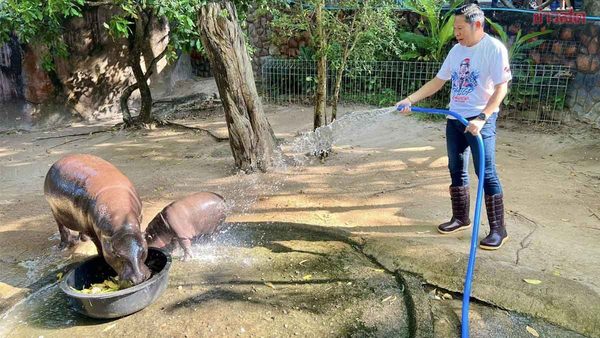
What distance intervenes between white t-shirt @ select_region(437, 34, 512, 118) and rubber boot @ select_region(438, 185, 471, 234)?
71 centimetres

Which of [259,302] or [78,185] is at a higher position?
[78,185]

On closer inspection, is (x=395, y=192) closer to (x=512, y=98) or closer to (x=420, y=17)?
(x=512, y=98)

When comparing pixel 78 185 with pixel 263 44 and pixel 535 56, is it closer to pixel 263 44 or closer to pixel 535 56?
pixel 535 56

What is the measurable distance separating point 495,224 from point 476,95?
0.98m

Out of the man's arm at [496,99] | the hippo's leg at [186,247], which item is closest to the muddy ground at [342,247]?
the hippo's leg at [186,247]

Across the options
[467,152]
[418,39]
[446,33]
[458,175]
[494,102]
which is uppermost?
[446,33]

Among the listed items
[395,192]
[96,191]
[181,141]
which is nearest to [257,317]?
[96,191]

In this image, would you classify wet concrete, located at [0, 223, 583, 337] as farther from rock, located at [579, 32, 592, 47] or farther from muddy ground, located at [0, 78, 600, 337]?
rock, located at [579, 32, 592, 47]

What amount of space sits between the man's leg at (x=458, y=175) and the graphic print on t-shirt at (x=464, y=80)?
7.9 inches

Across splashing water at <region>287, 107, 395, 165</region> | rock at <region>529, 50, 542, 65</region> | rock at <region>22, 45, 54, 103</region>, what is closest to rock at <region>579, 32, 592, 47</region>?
rock at <region>529, 50, 542, 65</region>

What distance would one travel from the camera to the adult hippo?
9.98ft

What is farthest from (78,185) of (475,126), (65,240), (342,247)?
(475,126)

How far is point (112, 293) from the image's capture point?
2.90m

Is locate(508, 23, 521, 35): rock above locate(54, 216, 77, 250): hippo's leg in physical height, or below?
above
